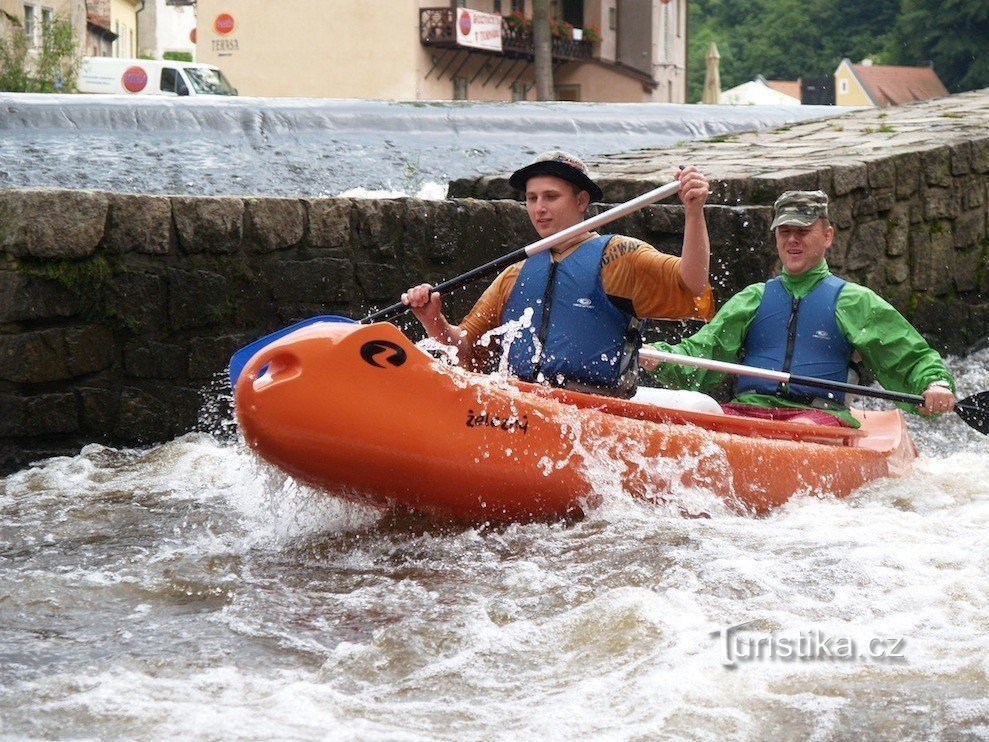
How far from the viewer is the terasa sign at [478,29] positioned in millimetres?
31031

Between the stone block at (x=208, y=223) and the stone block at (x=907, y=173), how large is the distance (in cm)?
415

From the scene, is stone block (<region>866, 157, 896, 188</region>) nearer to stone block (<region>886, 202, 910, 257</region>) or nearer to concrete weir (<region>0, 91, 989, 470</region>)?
concrete weir (<region>0, 91, 989, 470</region>)

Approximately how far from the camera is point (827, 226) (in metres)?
6.00

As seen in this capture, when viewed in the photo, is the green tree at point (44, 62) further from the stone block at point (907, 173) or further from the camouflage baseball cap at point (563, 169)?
the camouflage baseball cap at point (563, 169)

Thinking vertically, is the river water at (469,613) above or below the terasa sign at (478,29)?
below

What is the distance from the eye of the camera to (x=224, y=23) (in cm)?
Result: 3186

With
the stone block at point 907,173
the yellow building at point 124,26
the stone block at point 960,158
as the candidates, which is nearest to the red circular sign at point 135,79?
the stone block at point 960,158

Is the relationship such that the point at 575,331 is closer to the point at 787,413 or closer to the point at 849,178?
the point at 787,413

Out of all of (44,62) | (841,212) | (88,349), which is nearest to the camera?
(88,349)

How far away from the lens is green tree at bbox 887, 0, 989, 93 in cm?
4844

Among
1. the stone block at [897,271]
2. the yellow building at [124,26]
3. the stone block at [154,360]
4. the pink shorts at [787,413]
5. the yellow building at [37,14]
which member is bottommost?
the pink shorts at [787,413]

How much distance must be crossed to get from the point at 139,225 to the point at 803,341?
9.71 feet

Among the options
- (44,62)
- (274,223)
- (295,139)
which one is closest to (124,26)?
(44,62)

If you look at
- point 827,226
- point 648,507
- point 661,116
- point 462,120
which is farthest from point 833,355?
point 661,116
